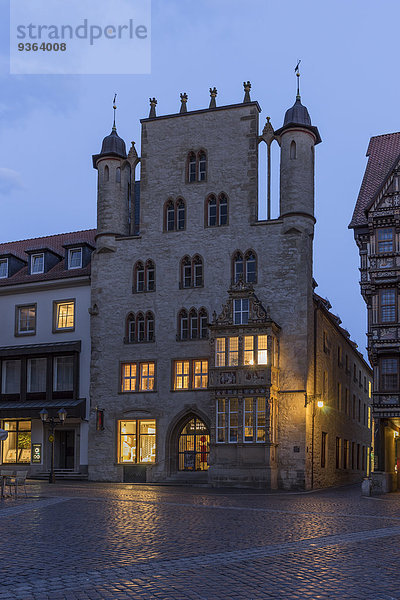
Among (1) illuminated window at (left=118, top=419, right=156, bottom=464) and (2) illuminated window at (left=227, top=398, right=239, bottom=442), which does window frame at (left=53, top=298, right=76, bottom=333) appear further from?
(2) illuminated window at (left=227, top=398, right=239, bottom=442)

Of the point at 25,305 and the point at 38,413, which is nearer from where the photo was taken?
the point at 38,413

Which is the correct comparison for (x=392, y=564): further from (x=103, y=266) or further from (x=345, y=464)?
(x=345, y=464)

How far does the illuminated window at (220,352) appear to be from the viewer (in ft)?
131

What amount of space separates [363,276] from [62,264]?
19.9 metres

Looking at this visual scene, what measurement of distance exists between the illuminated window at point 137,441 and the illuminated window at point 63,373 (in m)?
4.45

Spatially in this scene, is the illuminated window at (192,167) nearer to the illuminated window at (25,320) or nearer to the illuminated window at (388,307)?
the illuminated window at (25,320)

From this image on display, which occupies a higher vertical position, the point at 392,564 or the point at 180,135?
the point at 180,135

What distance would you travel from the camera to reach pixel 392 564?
43.4 ft

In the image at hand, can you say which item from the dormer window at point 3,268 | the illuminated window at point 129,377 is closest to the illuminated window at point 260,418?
the illuminated window at point 129,377

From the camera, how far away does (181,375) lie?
43219 mm

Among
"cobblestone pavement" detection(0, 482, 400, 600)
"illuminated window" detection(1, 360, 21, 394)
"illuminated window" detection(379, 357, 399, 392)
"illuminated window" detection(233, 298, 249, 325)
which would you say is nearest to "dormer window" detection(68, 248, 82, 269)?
"illuminated window" detection(1, 360, 21, 394)

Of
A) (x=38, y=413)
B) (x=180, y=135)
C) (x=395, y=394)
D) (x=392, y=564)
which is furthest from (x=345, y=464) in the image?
(x=392, y=564)

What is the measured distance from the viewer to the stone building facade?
1558 inches

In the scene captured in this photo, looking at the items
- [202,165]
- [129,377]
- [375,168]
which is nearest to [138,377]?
[129,377]
